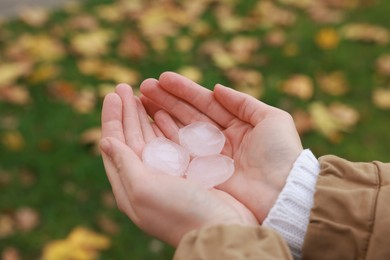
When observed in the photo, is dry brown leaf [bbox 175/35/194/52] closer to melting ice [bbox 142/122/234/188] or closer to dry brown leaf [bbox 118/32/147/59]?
dry brown leaf [bbox 118/32/147/59]

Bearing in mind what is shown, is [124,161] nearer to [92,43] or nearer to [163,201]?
[163,201]

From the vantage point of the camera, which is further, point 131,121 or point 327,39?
point 327,39

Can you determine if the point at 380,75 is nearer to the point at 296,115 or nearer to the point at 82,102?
the point at 296,115

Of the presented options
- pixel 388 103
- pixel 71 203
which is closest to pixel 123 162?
pixel 71 203

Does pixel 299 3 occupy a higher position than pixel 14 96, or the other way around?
pixel 299 3

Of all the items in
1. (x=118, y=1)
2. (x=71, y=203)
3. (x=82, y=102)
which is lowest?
(x=71, y=203)

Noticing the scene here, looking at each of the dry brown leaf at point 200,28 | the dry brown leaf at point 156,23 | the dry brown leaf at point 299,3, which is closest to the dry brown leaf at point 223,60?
the dry brown leaf at point 200,28

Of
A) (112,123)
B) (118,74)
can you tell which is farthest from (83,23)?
(112,123)

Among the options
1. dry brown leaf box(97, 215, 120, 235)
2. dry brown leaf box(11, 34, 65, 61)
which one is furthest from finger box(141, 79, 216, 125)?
dry brown leaf box(11, 34, 65, 61)
